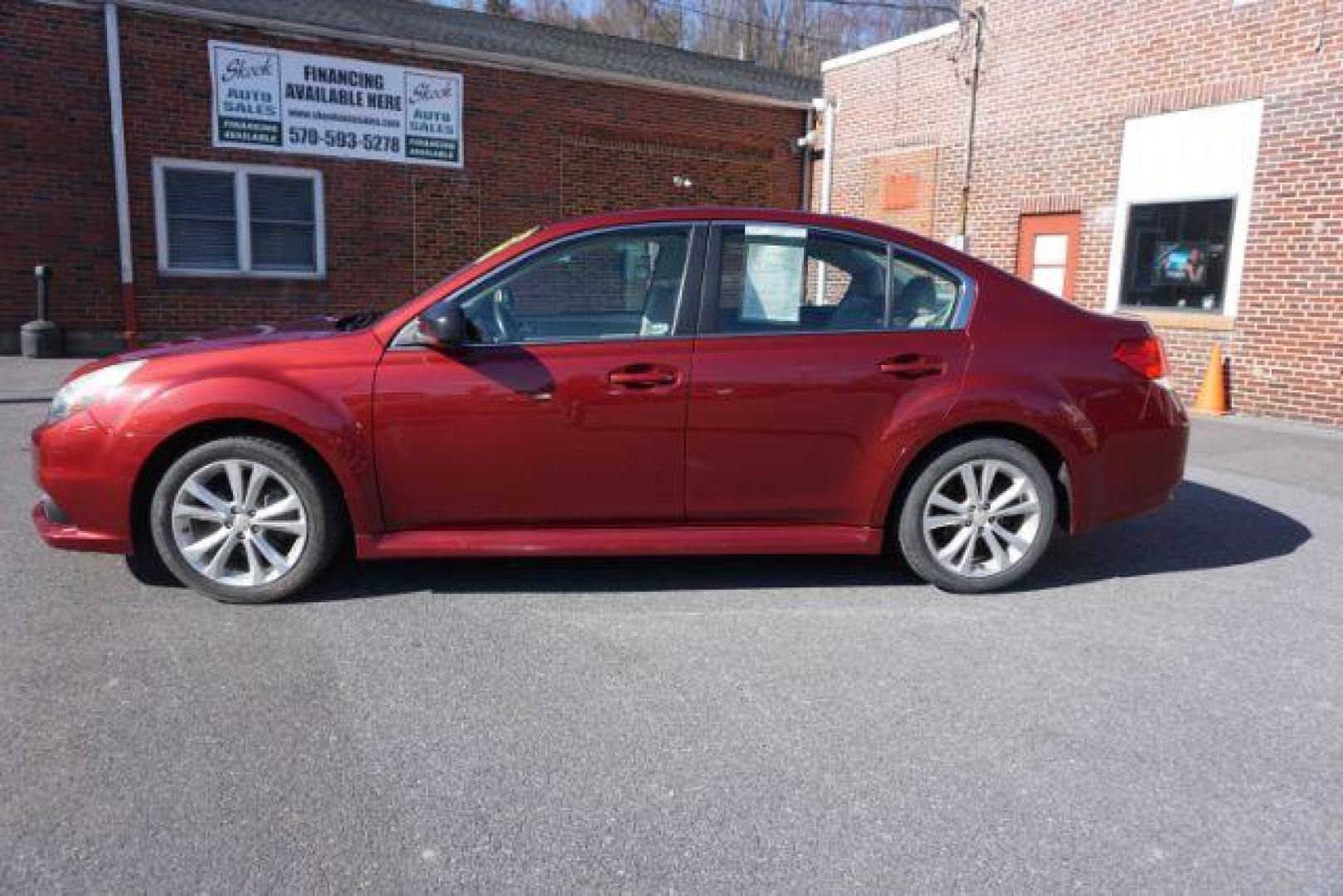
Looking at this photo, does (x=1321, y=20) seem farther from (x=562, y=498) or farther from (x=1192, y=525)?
(x=562, y=498)

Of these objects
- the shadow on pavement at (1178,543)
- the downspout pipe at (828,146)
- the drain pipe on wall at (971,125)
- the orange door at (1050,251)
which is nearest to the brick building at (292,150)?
the downspout pipe at (828,146)

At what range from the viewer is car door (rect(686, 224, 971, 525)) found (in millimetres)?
4039

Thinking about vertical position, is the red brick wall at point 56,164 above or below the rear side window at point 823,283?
above

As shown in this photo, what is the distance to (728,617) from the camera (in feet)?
13.1

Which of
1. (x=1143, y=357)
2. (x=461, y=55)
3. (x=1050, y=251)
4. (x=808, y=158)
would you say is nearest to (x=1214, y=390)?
(x=1050, y=251)

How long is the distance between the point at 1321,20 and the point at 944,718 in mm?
9573

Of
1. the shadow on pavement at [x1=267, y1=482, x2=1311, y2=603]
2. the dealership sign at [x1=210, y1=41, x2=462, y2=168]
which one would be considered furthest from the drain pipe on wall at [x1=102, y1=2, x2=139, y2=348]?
the shadow on pavement at [x1=267, y1=482, x2=1311, y2=603]

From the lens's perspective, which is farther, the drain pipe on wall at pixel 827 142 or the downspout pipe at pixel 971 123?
the drain pipe on wall at pixel 827 142

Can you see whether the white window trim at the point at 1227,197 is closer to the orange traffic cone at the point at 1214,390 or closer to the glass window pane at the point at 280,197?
the orange traffic cone at the point at 1214,390

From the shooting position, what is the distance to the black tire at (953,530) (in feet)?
13.9

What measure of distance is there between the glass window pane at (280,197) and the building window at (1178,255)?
10.6 m

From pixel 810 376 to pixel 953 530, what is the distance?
1001 mm

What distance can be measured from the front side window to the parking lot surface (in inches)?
45.3

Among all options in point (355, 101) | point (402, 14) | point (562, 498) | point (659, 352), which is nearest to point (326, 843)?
point (562, 498)
